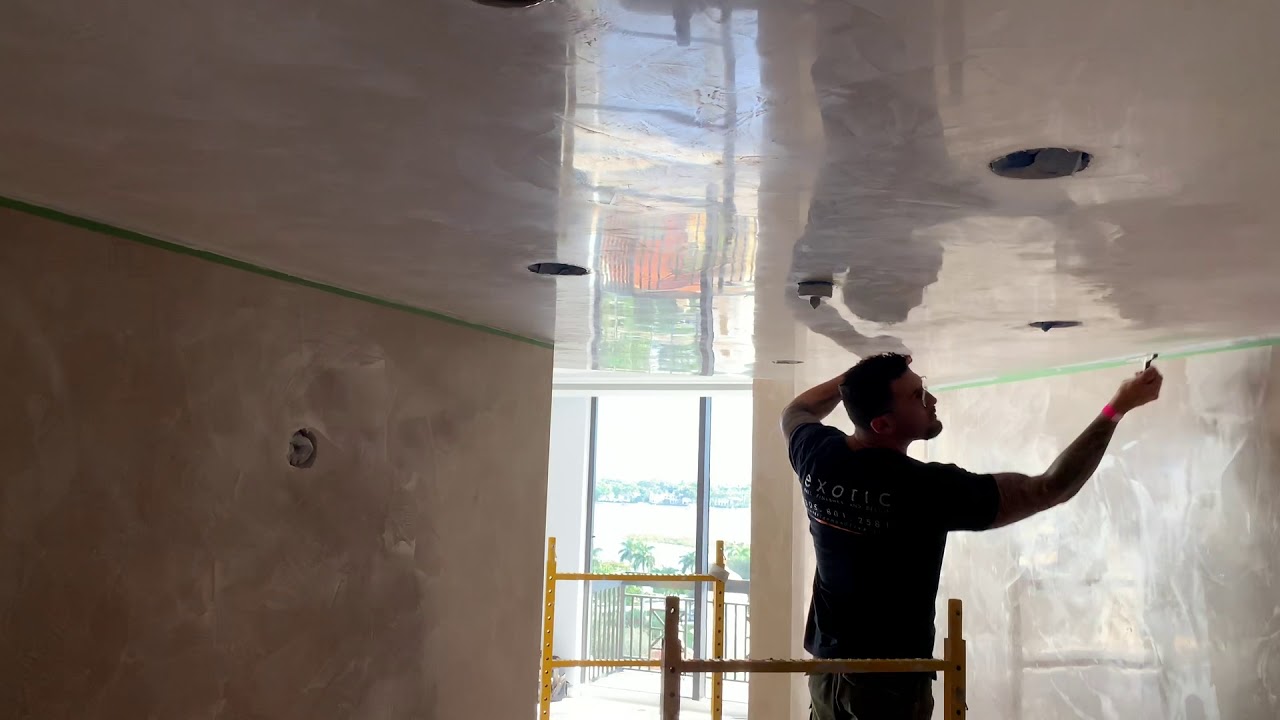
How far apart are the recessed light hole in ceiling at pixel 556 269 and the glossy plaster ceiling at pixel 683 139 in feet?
0.17

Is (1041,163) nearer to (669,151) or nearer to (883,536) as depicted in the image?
(669,151)

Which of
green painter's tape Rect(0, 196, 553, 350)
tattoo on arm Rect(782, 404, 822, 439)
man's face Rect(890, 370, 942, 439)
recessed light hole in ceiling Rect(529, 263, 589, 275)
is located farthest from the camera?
tattoo on arm Rect(782, 404, 822, 439)

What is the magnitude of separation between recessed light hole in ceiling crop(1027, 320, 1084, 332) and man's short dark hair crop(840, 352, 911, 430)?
0.47 metres

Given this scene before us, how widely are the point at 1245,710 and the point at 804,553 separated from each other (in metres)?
2.30

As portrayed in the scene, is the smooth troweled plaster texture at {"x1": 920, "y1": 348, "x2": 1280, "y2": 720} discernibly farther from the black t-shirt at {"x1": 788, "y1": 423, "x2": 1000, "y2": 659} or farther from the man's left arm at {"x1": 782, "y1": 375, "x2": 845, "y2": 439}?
the man's left arm at {"x1": 782, "y1": 375, "x2": 845, "y2": 439}

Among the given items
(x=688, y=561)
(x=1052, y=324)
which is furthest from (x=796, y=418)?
(x=688, y=561)

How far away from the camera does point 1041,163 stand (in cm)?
128

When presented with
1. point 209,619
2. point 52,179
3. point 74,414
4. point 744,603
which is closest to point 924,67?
point 52,179

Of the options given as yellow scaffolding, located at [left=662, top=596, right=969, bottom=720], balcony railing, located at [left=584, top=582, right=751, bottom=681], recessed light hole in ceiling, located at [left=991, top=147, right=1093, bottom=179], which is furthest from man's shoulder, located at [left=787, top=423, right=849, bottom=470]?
balcony railing, located at [left=584, top=582, right=751, bottom=681]

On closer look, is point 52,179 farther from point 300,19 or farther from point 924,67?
point 924,67

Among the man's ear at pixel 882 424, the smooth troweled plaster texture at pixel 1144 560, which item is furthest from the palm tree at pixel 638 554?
the man's ear at pixel 882 424

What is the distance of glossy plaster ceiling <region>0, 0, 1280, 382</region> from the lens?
3.03 feet

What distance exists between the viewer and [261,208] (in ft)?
5.62

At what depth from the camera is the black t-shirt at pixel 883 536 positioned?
7.53ft
